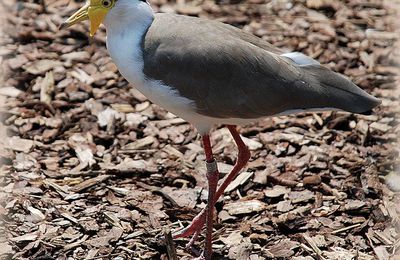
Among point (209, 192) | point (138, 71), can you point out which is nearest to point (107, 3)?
point (138, 71)

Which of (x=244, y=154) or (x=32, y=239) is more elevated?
(x=244, y=154)

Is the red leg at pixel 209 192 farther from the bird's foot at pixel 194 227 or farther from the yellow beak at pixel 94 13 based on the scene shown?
the yellow beak at pixel 94 13

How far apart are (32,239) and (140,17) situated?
171cm

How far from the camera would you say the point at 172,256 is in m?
5.16

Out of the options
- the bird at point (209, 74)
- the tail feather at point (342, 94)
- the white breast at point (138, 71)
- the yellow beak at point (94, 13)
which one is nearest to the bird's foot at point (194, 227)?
the bird at point (209, 74)

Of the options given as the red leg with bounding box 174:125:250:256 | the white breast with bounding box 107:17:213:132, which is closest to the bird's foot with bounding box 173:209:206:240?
the red leg with bounding box 174:125:250:256

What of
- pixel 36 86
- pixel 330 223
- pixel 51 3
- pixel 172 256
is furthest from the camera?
pixel 51 3

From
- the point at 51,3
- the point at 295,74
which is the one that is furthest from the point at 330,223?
the point at 51,3

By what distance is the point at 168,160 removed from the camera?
6391 mm

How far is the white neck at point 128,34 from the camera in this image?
523 centimetres

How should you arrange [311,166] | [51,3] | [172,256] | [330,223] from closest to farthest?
[172,256] < [330,223] < [311,166] < [51,3]

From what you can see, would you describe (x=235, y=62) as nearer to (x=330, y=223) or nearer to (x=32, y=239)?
(x=330, y=223)

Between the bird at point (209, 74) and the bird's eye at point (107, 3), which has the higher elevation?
the bird's eye at point (107, 3)

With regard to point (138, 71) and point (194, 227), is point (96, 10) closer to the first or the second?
point (138, 71)
